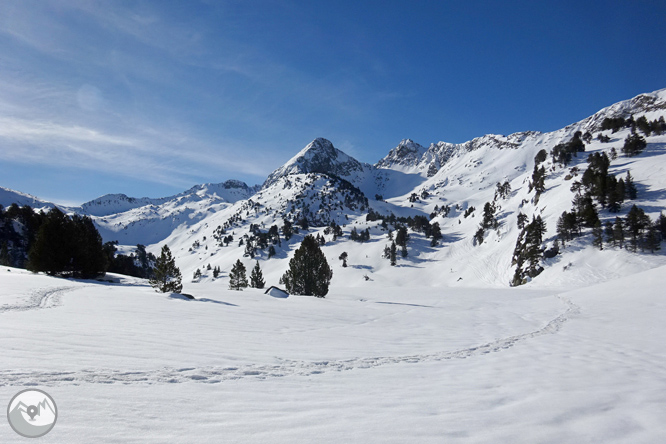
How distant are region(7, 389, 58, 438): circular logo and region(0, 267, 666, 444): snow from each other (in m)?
0.16

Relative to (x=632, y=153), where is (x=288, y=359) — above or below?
below

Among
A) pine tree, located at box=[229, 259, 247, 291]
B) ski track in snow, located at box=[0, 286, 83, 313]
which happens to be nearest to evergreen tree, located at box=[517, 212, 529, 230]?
pine tree, located at box=[229, 259, 247, 291]

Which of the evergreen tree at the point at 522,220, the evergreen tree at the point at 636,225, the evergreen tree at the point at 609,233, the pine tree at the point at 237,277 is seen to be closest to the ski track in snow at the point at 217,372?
the pine tree at the point at 237,277

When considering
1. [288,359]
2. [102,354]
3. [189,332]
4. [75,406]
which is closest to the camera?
[75,406]

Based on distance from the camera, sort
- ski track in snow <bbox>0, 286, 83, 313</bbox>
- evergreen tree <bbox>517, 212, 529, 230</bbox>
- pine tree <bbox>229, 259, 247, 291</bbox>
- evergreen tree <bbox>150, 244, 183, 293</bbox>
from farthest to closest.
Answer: evergreen tree <bbox>517, 212, 529, 230</bbox>, pine tree <bbox>229, 259, 247, 291</bbox>, evergreen tree <bbox>150, 244, 183, 293</bbox>, ski track in snow <bbox>0, 286, 83, 313</bbox>

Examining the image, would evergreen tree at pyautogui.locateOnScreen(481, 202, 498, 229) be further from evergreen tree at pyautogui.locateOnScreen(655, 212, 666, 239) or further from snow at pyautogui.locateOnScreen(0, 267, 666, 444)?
snow at pyautogui.locateOnScreen(0, 267, 666, 444)

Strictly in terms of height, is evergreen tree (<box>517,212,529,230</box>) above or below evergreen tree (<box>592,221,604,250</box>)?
above

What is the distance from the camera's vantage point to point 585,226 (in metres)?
59.0

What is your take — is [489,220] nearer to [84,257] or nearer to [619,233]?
[619,233]

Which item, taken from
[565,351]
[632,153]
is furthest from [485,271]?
[565,351]

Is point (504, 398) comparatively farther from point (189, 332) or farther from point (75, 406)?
point (189, 332)

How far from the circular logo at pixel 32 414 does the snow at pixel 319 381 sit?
0.16m

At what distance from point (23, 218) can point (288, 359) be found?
391 feet

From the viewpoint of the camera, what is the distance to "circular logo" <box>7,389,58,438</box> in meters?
3.55
